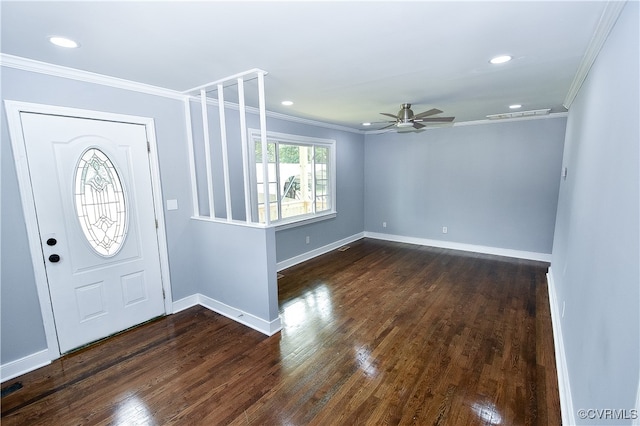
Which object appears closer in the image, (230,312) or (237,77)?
(237,77)

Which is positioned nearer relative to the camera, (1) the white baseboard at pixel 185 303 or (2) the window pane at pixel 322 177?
(1) the white baseboard at pixel 185 303

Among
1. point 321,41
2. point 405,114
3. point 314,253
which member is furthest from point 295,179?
point 321,41

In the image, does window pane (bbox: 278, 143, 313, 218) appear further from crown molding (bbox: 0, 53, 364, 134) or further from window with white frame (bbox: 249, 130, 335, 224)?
crown molding (bbox: 0, 53, 364, 134)

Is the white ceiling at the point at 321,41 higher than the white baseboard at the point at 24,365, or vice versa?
the white ceiling at the point at 321,41

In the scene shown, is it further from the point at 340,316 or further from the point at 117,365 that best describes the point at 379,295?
the point at 117,365

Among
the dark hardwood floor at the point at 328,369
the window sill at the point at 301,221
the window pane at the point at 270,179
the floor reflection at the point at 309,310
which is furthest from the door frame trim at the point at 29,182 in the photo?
the window sill at the point at 301,221

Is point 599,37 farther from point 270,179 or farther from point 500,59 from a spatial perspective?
point 270,179

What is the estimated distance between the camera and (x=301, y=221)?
498 centimetres

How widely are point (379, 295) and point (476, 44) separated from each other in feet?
9.40

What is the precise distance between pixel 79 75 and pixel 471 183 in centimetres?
584

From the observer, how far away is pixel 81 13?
5.18 ft

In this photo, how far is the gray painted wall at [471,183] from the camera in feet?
15.9

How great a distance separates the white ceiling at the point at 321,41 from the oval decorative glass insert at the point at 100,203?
2.74ft

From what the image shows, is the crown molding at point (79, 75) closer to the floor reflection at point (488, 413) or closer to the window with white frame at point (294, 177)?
the window with white frame at point (294, 177)
